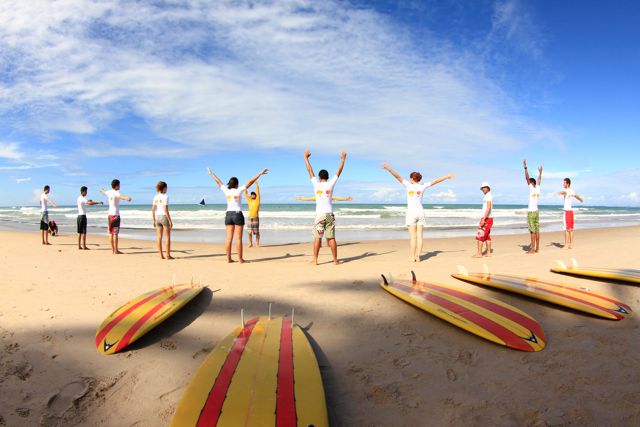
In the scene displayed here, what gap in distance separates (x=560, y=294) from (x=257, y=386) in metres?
3.79

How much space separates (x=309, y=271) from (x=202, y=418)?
167 inches

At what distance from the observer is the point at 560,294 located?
173 inches

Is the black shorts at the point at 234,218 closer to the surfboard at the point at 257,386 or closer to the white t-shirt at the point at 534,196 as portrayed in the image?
the surfboard at the point at 257,386

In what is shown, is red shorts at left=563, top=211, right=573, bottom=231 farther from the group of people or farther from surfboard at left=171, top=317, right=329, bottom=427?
surfboard at left=171, top=317, right=329, bottom=427

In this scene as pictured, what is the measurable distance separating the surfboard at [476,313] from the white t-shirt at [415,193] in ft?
8.27

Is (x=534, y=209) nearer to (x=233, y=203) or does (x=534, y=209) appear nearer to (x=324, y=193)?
(x=324, y=193)

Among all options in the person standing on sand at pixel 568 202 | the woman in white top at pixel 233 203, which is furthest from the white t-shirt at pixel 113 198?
the person standing on sand at pixel 568 202

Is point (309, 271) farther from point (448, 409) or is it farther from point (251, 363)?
point (448, 409)

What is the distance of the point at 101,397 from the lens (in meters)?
2.65

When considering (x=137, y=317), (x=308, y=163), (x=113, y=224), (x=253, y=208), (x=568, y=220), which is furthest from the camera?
(x=253, y=208)

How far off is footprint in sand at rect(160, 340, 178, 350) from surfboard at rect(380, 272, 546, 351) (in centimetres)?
256

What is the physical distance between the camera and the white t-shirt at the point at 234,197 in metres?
7.36

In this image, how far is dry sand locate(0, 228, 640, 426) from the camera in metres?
2.48

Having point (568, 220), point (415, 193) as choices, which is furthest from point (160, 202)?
point (568, 220)
